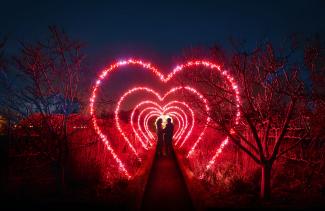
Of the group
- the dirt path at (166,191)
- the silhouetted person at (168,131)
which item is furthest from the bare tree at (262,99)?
the silhouetted person at (168,131)

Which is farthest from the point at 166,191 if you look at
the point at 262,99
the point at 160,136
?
the point at 160,136

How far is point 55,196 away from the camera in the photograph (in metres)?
9.34

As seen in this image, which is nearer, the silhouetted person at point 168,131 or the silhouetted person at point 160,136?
the silhouetted person at point 168,131

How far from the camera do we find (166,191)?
11156 mm

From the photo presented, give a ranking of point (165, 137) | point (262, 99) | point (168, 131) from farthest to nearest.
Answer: point (165, 137) < point (168, 131) < point (262, 99)

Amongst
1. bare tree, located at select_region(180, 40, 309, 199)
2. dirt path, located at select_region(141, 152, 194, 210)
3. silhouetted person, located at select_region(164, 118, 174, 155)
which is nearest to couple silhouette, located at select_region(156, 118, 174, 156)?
silhouetted person, located at select_region(164, 118, 174, 155)

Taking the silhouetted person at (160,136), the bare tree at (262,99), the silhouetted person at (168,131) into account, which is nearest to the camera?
the bare tree at (262,99)

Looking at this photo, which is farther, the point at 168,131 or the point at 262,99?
the point at 168,131

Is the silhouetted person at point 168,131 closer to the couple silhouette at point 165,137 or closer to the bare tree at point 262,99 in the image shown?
the couple silhouette at point 165,137

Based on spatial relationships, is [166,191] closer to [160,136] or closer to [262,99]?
[262,99]

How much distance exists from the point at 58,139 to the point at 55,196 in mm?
1382

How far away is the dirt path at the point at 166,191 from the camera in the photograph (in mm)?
9259

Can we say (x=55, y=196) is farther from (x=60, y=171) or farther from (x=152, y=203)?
(x=152, y=203)

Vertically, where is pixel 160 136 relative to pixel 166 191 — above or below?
above
